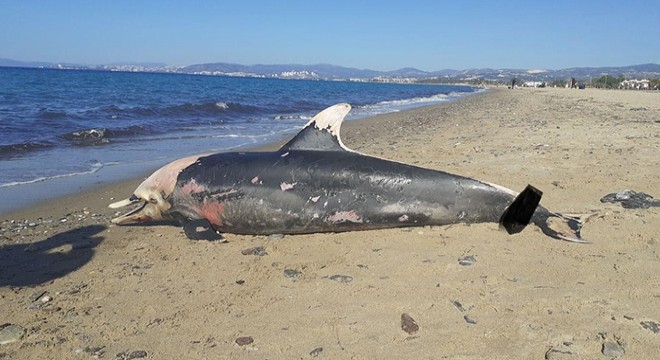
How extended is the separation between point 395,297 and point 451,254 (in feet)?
3.37

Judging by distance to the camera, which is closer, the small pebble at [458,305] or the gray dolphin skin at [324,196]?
the small pebble at [458,305]

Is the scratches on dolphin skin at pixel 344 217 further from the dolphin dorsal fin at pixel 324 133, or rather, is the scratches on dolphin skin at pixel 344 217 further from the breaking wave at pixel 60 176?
the breaking wave at pixel 60 176

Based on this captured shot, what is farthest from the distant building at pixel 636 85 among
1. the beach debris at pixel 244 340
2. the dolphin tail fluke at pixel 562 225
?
the beach debris at pixel 244 340

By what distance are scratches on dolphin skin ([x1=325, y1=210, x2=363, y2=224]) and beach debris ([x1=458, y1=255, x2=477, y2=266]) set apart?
4.22 feet

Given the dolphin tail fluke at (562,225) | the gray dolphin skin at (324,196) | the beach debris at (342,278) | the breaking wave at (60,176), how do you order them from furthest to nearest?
the breaking wave at (60,176), the gray dolphin skin at (324,196), the dolphin tail fluke at (562,225), the beach debris at (342,278)

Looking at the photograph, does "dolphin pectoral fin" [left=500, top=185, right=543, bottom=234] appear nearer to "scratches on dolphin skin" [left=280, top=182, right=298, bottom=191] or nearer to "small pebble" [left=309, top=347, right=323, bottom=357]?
"scratches on dolphin skin" [left=280, top=182, right=298, bottom=191]

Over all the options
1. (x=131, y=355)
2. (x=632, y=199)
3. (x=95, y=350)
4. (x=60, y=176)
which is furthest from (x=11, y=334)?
(x=632, y=199)

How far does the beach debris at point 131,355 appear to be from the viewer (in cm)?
307

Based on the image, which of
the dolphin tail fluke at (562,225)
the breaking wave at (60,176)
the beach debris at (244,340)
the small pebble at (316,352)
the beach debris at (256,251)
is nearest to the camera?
the small pebble at (316,352)

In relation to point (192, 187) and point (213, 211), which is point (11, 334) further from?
point (192, 187)

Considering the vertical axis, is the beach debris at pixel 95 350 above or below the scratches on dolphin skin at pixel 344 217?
below

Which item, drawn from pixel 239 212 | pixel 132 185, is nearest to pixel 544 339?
pixel 239 212

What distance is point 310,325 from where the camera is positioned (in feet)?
11.0

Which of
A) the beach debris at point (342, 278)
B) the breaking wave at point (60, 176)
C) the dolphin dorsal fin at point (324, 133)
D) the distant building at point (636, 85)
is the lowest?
the breaking wave at point (60, 176)
